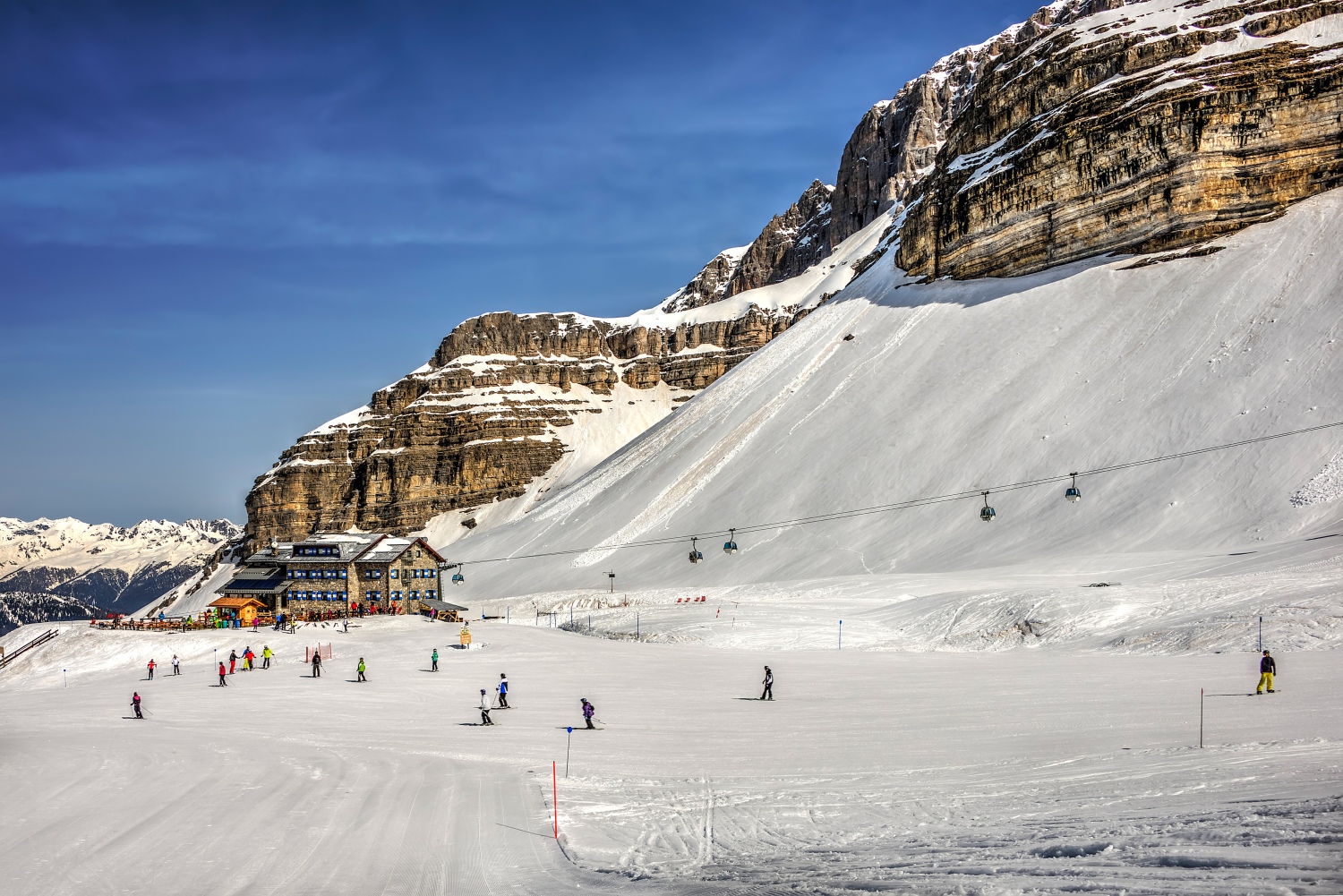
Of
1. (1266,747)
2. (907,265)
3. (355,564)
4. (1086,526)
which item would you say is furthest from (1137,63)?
(1266,747)

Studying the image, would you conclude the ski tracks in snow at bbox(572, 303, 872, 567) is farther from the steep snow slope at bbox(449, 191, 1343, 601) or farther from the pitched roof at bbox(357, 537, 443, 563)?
the pitched roof at bbox(357, 537, 443, 563)

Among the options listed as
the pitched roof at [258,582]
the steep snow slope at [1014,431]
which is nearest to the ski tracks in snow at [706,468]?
the steep snow slope at [1014,431]

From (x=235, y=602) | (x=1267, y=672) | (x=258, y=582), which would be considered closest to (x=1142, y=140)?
(x=1267, y=672)

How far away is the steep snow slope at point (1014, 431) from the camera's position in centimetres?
6091

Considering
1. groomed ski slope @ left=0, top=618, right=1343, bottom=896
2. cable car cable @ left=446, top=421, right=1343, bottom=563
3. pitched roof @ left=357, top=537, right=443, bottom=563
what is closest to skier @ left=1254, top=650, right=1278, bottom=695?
groomed ski slope @ left=0, top=618, right=1343, bottom=896

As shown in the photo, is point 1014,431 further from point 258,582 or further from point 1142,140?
point 258,582

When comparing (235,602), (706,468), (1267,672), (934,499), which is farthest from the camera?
(706,468)

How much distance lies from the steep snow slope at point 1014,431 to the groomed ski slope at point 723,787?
101ft

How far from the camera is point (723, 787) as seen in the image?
19500mm

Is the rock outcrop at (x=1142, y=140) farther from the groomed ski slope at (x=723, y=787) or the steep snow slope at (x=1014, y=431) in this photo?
the groomed ski slope at (x=723, y=787)

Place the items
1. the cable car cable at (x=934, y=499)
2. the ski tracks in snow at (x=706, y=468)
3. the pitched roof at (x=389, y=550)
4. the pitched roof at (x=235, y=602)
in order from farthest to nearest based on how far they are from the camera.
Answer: the ski tracks in snow at (x=706, y=468) → the pitched roof at (x=389, y=550) → the pitched roof at (x=235, y=602) → the cable car cable at (x=934, y=499)

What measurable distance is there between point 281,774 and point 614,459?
100812 mm

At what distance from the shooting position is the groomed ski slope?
42.5 feet

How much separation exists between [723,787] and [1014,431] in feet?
210
